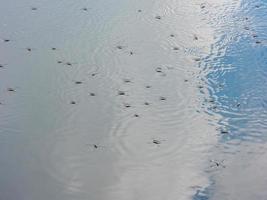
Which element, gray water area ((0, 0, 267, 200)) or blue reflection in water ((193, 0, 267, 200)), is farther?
blue reflection in water ((193, 0, 267, 200))

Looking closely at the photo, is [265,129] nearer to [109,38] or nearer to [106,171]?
[106,171]

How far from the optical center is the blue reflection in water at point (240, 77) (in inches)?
105

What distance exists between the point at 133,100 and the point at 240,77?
27.2 inches

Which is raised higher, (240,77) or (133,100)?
(240,77)

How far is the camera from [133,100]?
2822mm

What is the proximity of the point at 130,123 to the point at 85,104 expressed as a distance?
1.00ft

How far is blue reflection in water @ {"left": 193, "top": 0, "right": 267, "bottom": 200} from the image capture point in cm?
A: 266

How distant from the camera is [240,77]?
3.00 m

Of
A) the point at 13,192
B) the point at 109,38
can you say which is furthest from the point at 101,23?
the point at 13,192

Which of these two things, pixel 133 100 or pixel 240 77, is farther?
pixel 240 77

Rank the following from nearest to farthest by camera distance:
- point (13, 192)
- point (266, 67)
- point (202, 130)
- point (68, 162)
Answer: point (13, 192) → point (68, 162) → point (202, 130) → point (266, 67)

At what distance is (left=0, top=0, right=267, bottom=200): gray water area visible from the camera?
7.77 feet

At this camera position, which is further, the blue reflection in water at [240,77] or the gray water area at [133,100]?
the blue reflection in water at [240,77]

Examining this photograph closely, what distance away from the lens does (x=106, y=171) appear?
7.90 feet
